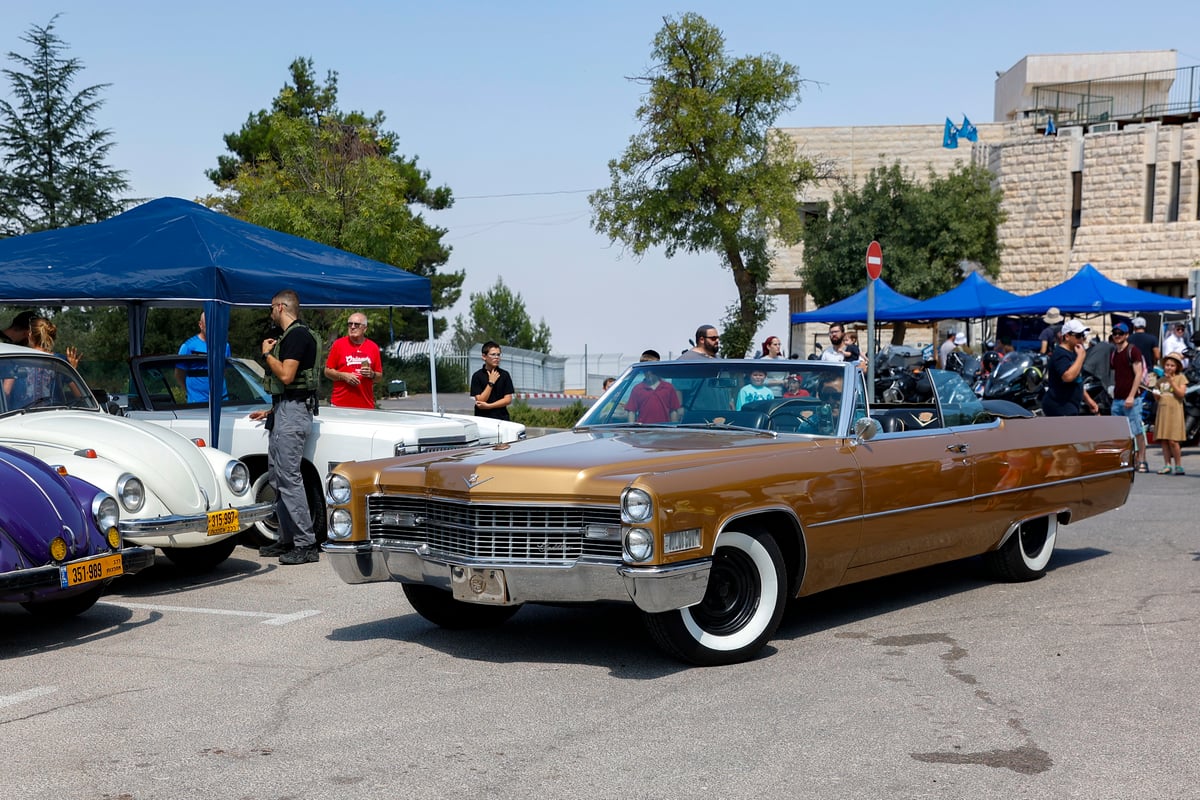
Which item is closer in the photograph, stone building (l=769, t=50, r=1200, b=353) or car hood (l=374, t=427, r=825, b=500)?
car hood (l=374, t=427, r=825, b=500)

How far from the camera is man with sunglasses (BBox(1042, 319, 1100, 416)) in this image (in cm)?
1342

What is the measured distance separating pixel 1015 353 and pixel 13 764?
60.4 ft

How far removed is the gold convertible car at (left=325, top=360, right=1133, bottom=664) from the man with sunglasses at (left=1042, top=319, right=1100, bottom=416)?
19.5 feet

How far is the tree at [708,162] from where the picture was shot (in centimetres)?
3203

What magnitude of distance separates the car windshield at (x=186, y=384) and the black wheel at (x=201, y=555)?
1.73m

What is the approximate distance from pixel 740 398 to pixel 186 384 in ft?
19.0

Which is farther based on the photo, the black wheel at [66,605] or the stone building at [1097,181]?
the stone building at [1097,181]

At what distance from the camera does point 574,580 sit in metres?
5.45

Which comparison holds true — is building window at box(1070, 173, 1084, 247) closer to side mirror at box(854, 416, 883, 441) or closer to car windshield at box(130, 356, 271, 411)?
car windshield at box(130, 356, 271, 411)

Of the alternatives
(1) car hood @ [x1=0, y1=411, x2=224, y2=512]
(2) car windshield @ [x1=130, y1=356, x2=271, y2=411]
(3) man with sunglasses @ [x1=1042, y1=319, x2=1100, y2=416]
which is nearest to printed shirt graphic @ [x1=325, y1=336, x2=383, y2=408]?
(2) car windshield @ [x1=130, y1=356, x2=271, y2=411]

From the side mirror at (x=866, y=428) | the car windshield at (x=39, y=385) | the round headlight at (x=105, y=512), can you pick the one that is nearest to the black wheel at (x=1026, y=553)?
the side mirror at (x=866, y=428)

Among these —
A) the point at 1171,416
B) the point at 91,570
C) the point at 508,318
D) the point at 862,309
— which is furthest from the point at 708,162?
the point at 508,318

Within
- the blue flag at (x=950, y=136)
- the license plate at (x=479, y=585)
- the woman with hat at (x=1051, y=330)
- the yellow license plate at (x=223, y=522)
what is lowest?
the yellow license plate at (x=223, y=522)

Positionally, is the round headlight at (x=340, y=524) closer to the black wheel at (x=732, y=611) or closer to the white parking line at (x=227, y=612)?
the white parking line at (x=227, y=612)
